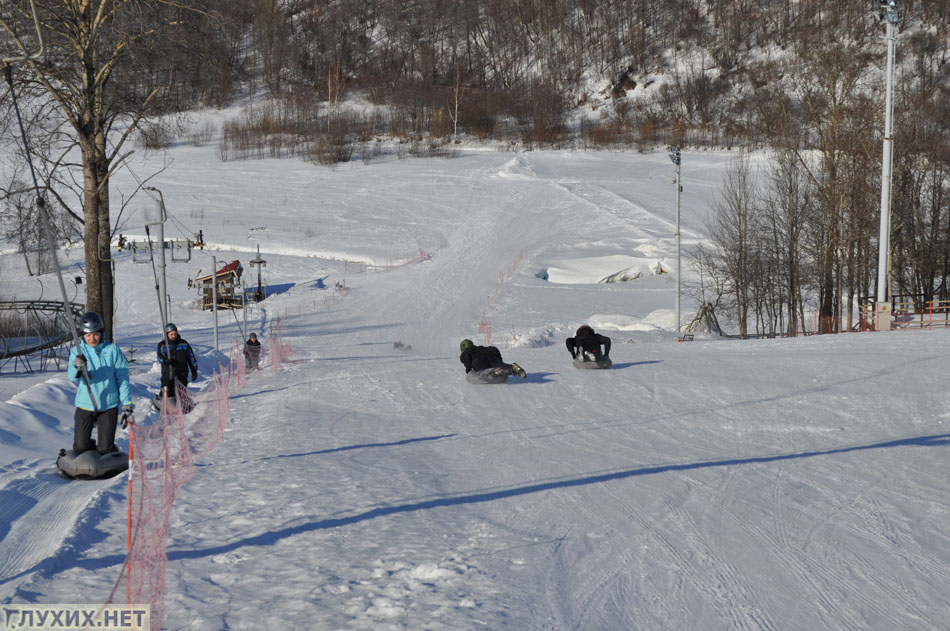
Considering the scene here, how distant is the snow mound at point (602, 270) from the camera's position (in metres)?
51.2

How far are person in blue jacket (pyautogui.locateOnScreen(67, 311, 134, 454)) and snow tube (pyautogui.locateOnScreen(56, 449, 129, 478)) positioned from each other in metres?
0.08

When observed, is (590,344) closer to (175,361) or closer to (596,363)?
(596,363)

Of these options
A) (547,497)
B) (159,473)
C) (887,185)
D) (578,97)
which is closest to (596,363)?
(547,497)

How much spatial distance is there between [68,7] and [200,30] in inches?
94.2

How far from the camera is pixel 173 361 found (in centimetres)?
1374

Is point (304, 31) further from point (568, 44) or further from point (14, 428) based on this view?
point (14, 428)

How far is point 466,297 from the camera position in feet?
145

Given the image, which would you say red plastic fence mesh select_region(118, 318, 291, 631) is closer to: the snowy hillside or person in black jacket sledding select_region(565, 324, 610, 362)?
the snowy hillside

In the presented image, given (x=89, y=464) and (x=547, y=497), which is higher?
(x=89, y=464)

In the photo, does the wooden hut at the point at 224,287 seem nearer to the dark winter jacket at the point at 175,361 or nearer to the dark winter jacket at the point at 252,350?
the dark winter jacket at the point at 252,350

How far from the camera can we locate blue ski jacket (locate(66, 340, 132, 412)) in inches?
333

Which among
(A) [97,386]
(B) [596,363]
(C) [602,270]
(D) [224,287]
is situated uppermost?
(A) [97,386]

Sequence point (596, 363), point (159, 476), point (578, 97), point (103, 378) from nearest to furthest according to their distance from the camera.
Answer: point (103, 378) → point (159, 476) → point (596, 363) → point (578, 97)

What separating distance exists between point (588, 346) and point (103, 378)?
1136 centimetres
